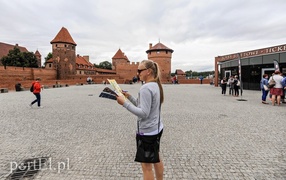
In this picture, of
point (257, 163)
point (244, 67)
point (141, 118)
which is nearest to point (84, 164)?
point (141, 118)

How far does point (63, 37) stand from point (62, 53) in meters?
4.53

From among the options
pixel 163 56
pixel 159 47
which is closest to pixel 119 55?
pixel 159 47

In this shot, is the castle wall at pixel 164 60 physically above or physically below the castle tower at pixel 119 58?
below

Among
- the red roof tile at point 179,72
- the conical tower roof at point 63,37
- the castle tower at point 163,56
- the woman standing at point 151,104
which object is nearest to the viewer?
the woman standing at point 151,104

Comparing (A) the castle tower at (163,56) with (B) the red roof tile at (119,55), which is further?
(B) the red roof tile at (119,55)

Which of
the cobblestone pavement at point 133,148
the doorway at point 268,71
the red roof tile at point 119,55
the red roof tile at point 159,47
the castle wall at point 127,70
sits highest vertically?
the red roof tile at point 119,55

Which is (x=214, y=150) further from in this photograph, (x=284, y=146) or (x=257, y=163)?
(x=284, y=146)

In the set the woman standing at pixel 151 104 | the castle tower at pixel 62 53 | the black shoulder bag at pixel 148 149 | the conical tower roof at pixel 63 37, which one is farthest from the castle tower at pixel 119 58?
the black shoulder bag at pixel 148 149

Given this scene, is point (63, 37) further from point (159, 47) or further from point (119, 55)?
point (119, 55)

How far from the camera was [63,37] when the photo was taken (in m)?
50.6

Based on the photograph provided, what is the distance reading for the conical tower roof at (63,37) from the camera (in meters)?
50.1

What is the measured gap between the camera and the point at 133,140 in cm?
446

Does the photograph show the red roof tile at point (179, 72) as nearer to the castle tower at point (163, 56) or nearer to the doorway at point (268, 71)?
the castle tower at point (163, 56)

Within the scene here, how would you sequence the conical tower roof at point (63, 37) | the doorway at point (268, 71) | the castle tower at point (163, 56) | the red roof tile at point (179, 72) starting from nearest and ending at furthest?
the doorway at point (268, 71) → the castle tower at point (163, 56) → the conical tower roof at point (63, 37) → the red roof tile at point (179, 72)
